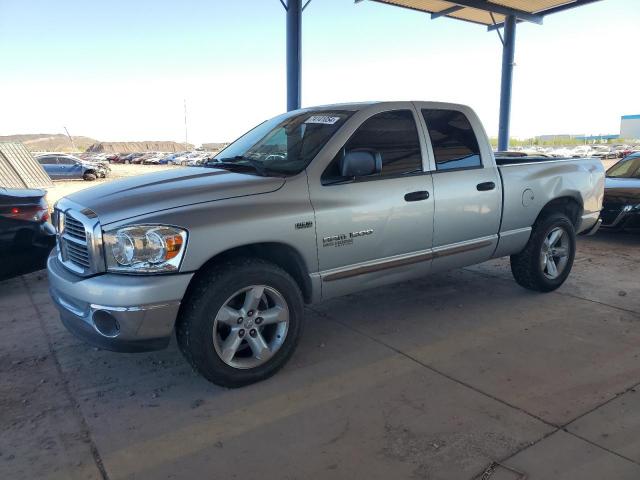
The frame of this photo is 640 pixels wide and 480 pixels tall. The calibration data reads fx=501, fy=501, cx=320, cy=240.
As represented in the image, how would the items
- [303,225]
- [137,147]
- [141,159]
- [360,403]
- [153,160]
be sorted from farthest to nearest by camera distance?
[137,147]
[141,159]
[153,160]
[303,225]
[360,403]

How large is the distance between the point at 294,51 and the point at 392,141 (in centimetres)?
812

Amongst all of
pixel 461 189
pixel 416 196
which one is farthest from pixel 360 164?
pixel 461 189

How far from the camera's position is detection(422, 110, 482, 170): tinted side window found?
4.36 m

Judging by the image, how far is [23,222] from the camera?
5258 millimetres

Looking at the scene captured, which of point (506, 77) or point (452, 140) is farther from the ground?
point (506, 77)

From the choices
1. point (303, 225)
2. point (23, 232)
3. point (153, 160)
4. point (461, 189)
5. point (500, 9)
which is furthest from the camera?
point (153, 160)

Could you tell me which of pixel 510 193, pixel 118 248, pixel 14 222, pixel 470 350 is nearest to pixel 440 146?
pixel 510 193

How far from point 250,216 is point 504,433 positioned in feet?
6.55

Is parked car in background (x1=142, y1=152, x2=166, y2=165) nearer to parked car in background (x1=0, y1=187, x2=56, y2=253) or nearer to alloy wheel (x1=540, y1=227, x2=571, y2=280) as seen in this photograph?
parked car in background (x1=0, y1=187, x2=56, y2=253)

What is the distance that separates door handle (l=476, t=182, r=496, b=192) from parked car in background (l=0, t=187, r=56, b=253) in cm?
449

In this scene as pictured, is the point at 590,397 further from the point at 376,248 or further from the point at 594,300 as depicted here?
the point at 594,300

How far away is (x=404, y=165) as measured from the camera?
4.10 m

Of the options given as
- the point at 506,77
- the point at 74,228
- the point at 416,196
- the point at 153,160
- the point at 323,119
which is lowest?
the point at 153,160

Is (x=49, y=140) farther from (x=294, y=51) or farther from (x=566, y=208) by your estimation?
(x=566, y=208)
